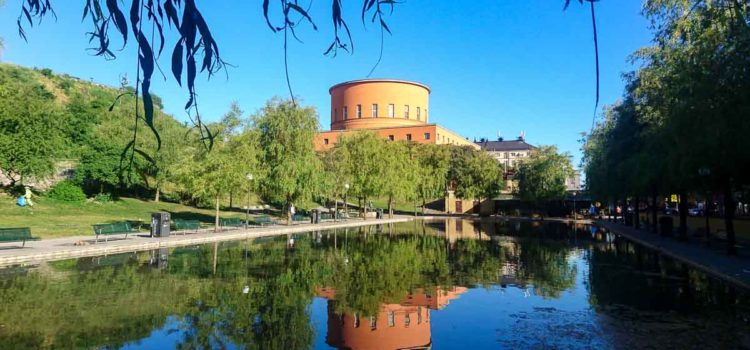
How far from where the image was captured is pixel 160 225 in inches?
943

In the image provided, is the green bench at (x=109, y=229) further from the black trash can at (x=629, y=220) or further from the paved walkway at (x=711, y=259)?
the black trash can at (x=629, y=220)

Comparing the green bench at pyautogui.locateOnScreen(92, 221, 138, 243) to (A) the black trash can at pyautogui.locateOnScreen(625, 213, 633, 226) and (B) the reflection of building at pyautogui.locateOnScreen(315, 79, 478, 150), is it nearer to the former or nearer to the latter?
(A) the black trash can at pyautogui.locateOnScreen(625, 213, 633, 226)

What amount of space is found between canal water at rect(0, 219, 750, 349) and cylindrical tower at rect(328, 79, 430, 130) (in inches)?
2593

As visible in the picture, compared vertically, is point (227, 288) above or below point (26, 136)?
below

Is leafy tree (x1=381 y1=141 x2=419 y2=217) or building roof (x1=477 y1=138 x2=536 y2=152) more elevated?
building roof (x1=477 y1=138 x2=536 y2=152)

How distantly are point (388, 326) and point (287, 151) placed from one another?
2855 centimetres

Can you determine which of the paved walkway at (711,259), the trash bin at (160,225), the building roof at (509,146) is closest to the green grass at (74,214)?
the trash bin at (160,225)

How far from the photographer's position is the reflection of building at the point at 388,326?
778 cm

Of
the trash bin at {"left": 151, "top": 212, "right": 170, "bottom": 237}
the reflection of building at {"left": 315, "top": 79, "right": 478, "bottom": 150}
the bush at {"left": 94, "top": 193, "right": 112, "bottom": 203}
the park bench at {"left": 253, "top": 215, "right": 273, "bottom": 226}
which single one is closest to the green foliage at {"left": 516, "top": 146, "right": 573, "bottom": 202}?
the reflection of building at {"left": 315, "top": 79, "right": 478, "bottom": 150}

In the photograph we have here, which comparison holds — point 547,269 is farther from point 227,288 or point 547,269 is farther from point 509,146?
point 509,146

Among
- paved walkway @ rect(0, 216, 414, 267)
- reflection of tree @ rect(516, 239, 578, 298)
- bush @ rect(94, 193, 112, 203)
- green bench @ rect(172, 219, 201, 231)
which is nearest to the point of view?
reflection of tree @ rect(516, 239, 578, 298)

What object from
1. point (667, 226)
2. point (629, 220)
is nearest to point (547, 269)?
point (667, 226)

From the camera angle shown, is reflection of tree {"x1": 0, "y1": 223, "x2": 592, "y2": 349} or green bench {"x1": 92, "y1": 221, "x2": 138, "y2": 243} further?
green bench {"x1": 92, "y1": 221, "x2": 138, "y2": 243}

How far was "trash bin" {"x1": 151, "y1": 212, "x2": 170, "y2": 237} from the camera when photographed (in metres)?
23.9
